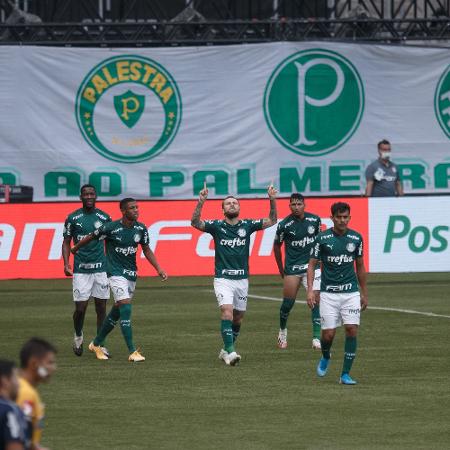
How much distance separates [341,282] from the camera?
15625mm

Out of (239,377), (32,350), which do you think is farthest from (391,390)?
(32,350)

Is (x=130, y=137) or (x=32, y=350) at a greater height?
(x=32, y=350)

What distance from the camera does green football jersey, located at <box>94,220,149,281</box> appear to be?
60.0ft

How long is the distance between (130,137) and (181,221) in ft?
18.7

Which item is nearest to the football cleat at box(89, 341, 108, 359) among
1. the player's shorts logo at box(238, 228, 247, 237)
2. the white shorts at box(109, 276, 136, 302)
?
the white shorts at box(109, 276, 136, 302)

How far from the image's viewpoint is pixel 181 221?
30141 mm

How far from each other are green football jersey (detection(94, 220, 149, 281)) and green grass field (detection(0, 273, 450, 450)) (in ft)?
3.88

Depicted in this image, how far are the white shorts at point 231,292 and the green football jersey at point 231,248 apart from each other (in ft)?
0.22

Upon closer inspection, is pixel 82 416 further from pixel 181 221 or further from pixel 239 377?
pixel 181 221

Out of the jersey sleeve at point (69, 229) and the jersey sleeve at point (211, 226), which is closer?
the jersey sleeve at point (211, 226)

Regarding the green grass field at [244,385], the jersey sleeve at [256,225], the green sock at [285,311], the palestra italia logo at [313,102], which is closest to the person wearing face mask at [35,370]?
the green grass field at [244,385]

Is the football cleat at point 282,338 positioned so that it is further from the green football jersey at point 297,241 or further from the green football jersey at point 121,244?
the green football jersey at point 121,244

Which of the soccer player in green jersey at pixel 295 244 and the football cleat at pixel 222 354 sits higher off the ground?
the soccer player in green jersey at pixel 295 244

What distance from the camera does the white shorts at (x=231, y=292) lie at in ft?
58.6
